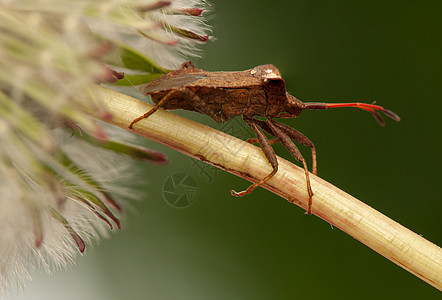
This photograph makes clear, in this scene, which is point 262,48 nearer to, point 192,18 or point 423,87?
point 423,87

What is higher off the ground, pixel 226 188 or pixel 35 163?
pixel 35 163

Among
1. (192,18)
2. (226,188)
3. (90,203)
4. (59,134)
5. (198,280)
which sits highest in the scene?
(192,18)

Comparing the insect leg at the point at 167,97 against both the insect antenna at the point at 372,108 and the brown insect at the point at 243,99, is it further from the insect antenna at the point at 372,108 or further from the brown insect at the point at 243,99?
the insect antenna at the point at 372,108

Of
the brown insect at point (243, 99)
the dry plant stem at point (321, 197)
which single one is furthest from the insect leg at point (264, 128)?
the dry plant stem at point (321, 197)

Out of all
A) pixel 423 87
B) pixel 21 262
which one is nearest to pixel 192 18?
pixel 21 262

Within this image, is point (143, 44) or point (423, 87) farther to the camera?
point (423, 87)

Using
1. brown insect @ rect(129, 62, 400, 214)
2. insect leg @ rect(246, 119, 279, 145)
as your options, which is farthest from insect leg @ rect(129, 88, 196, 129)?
insect leg @ rect(246, 119, 279, 145)

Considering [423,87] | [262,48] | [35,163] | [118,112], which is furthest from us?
[262,48]
